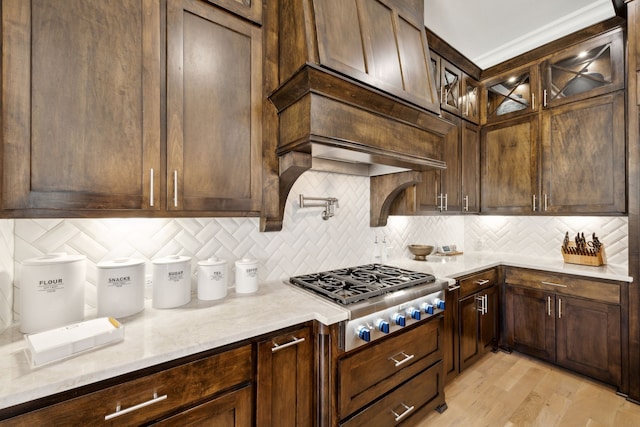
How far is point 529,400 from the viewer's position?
2074 millimetres

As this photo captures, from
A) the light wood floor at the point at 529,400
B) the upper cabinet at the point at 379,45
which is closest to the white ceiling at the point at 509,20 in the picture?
the upper cabinet at the point at 379,45

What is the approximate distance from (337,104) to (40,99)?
1185mm

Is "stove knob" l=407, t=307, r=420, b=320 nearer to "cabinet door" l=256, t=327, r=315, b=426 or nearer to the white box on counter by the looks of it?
"cabinet door" l=256, t=327, r=315, b=426

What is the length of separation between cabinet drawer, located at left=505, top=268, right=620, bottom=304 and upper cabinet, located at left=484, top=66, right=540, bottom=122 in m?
1.63

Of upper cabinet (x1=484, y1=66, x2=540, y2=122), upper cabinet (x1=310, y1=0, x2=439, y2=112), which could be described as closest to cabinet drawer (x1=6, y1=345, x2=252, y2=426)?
upper cabinet (x1=310, y1=0, x2=439, y2=112)

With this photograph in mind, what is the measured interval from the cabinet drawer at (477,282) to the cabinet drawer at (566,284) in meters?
0.22

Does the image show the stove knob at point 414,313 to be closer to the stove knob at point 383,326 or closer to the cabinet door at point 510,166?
the stove knob at point 383,326

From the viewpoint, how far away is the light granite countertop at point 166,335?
77 centimetres

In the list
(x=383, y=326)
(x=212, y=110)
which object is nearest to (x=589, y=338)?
(x=383, y=326)

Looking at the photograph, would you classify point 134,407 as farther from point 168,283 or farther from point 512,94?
point 512,94

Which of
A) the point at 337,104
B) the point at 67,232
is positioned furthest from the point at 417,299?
the point at 67,232

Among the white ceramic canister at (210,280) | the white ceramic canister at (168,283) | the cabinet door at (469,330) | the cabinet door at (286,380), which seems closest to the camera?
the cabinet door at (286,380)

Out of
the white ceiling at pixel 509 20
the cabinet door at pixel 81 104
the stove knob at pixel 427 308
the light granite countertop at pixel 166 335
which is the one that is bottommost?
the stove knob at pixel 427 308

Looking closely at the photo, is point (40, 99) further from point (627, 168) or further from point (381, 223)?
point (627, 168)
